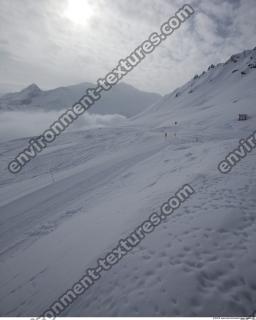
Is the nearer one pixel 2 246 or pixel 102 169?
pixel 2 246

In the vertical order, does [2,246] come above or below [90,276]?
above

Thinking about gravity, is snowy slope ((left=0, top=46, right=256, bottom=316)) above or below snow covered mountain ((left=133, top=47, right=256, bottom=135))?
below

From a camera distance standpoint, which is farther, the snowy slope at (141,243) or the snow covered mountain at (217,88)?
the snow covered mountain at (217,88)

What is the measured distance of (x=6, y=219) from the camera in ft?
41.2

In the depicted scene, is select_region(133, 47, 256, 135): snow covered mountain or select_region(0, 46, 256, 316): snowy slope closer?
select_region(0, 46, 256, 316): snowy slope

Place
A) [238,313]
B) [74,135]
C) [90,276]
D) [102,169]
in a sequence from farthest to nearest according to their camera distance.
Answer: [74,135] → [102,169] → [90,276] → [238,313]

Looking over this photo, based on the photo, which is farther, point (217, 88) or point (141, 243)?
point (217, 88)

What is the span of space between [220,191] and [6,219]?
41.6ft

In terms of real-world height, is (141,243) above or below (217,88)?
below

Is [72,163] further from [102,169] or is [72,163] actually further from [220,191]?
[220,191]

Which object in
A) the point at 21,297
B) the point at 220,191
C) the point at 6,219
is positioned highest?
the point at 6,219

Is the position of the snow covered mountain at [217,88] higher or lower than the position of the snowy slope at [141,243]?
higher

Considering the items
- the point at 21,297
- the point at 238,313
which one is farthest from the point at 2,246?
the point at 238,313

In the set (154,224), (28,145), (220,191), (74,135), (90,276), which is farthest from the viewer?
(74,135)
